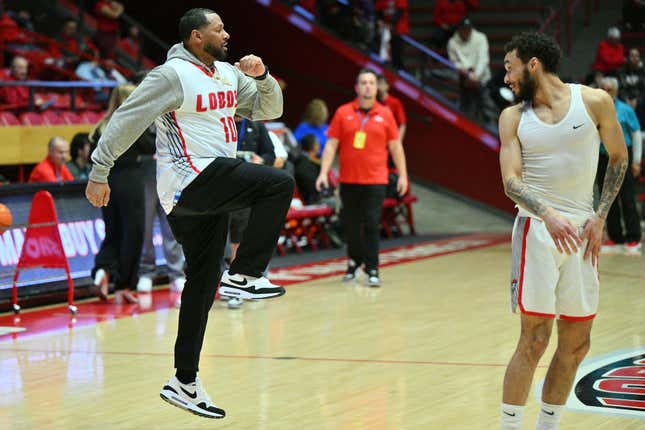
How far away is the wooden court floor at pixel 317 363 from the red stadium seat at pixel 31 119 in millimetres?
4810

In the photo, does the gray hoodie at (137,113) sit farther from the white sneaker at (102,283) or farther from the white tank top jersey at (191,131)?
the white sneaker at (102,283)

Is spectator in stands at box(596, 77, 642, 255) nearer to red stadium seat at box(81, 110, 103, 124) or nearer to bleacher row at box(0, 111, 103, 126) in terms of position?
red stadium seat at box(81, 110, 103, 124)

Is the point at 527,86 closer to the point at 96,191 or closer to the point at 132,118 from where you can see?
the point at 132,118

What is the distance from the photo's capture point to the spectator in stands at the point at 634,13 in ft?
64.1

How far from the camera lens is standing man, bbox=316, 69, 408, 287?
1207 centimetres

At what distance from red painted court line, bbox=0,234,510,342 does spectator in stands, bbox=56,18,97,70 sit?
17.9 feet

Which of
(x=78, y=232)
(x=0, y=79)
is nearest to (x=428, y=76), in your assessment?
(x=0, y=79)

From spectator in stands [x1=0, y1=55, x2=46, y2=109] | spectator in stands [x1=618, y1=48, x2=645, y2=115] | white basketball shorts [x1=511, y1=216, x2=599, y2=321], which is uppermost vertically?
white basketball shorts [x1=511, y1=216, x2=599, y2=321]

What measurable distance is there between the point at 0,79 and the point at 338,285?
6208mm

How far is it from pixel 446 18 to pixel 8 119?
852cm

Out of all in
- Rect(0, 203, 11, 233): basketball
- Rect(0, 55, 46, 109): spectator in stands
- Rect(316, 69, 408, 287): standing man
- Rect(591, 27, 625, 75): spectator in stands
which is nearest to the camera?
Rect(0, 203, 11, 233): basketball

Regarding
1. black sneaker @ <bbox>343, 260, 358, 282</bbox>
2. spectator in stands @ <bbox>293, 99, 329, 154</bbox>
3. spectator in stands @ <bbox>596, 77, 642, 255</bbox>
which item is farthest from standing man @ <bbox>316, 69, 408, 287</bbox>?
spectator in stands @ <bbox>293, 99, 329, 154</bbox>

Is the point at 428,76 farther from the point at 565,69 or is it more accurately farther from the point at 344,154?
the point at 344,154

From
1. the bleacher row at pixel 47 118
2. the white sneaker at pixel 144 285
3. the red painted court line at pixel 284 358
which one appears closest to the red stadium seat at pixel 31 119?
the bleacher row at pixel 47 118
